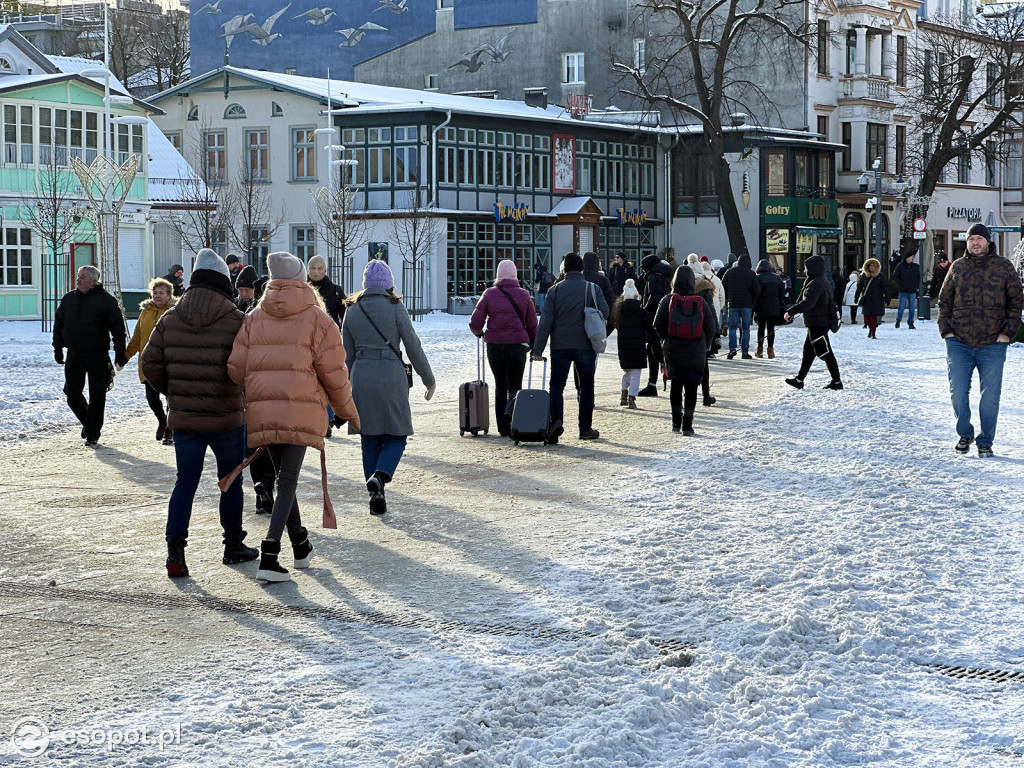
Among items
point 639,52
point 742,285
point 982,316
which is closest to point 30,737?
point 982,316

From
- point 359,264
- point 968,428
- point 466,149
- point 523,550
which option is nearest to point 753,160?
point 466,149

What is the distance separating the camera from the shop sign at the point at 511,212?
168ft

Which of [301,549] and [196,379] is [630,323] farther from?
[196,379]

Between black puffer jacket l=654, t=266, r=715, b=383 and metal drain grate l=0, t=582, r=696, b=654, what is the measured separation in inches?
300

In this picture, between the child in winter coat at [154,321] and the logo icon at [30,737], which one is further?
the child in winter coat at [154,321]

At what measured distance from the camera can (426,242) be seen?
47.7 meters

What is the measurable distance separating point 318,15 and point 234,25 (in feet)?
14.0

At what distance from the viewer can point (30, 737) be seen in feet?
16.5

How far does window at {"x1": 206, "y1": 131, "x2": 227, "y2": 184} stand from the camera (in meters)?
52.8

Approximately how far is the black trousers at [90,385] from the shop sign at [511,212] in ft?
124

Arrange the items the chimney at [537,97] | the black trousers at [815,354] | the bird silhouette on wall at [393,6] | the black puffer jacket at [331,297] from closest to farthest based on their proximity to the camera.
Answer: the black puffer jacket at [331,297]
the black trousers at [815,354]
the chimney at [537,97]
the bird silhouette on wall at [393,6]

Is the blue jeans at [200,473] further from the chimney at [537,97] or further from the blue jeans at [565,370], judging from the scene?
the chimney at [537,97]

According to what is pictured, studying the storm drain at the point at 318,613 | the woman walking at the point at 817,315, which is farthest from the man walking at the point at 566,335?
the storm drain at the point at 318,613

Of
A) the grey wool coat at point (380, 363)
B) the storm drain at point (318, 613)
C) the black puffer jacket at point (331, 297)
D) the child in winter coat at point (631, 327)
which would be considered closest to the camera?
the storm drain at point (318, 613)
